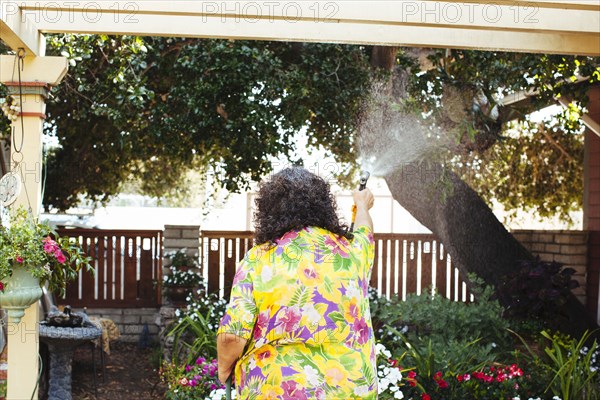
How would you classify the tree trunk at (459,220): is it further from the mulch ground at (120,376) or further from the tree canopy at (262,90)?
the mulch ground at (120,376)

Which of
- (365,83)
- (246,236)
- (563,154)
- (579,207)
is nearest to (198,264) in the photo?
(246,236)

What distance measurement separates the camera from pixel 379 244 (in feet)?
26.2

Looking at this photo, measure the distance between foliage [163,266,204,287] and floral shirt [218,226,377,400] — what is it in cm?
477

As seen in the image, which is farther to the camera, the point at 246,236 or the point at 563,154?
the point at 563,154

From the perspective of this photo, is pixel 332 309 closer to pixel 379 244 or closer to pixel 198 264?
pixel 198 264

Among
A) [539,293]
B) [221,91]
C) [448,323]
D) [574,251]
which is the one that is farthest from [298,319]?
[574,251]

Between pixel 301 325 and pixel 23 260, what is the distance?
6.24 ft

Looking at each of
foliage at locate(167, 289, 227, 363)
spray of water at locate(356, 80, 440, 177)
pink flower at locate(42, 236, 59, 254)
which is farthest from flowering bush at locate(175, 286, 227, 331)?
pink flower at locate(42, 236, 59, 254)

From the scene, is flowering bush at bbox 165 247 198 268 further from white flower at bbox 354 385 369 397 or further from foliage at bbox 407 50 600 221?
white flower at bbox 354 385 369 397

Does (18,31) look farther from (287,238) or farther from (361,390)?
(361,390)

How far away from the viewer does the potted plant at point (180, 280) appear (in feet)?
22.6

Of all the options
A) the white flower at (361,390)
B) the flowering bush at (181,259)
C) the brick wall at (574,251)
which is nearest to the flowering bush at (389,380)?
the white flower at (361,390)

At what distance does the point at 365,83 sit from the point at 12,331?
3550mm

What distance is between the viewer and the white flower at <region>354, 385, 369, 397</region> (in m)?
2.15
